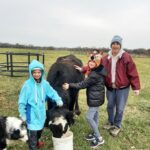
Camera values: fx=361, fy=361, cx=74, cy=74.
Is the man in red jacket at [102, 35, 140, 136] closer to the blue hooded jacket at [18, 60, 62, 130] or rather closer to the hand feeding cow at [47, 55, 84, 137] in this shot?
the hand feeding cow at [47, 55, 84, 137]

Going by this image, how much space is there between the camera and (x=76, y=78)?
8.75 m

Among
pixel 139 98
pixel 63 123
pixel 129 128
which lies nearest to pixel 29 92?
pixel 63 123

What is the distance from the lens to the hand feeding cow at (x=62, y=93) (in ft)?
21.1

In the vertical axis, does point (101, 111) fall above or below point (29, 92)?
below

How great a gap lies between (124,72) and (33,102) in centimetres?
228

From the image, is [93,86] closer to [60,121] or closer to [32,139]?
[60,121]

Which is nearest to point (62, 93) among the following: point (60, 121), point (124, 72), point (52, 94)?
point (52, 94)

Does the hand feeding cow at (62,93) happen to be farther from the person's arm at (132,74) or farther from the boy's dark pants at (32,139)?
the person's arm at (132,74)

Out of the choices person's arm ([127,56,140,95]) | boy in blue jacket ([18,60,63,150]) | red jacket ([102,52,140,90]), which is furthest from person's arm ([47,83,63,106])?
person's arm ([127,56,140,95])

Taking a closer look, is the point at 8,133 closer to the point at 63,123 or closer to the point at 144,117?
the point at 63,123

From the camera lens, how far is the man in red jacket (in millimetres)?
7488

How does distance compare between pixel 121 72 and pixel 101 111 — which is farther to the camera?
pixel 101 111

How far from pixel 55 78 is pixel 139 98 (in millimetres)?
5265

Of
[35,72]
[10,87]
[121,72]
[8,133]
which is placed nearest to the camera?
[8,133]
